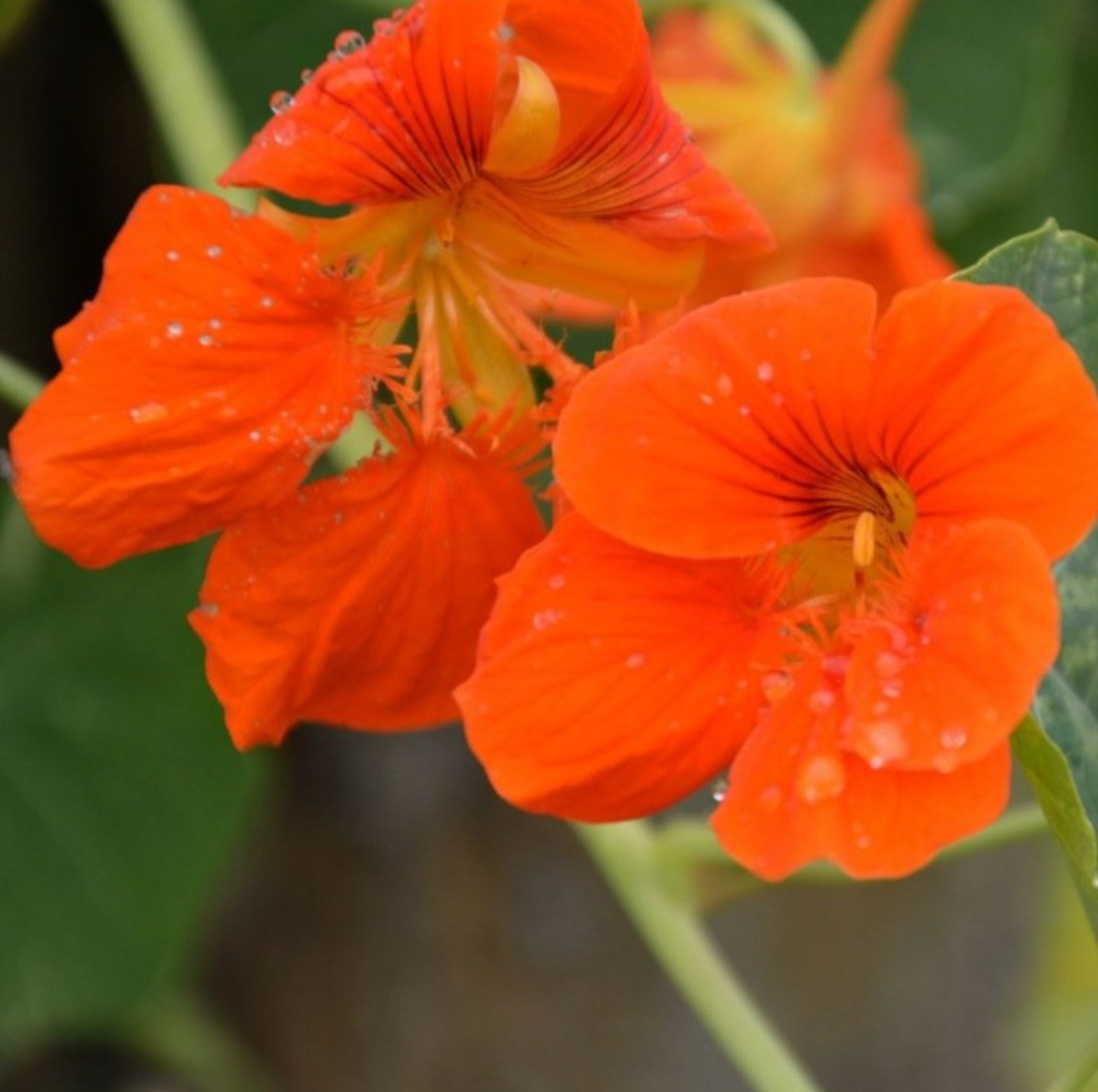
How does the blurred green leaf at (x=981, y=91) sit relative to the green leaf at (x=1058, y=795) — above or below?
below

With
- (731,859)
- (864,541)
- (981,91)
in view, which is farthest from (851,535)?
(981,91)

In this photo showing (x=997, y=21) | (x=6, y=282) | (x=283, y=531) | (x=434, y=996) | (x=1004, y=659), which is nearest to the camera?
(x=1004, y=659)

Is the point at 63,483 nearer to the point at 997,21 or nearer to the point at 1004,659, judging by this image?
the point at 1004,659

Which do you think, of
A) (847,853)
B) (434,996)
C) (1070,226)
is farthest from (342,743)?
(847,853)

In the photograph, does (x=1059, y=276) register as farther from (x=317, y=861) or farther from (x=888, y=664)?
(x=317, y=861)

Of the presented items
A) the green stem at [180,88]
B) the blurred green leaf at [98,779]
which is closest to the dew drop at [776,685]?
the green stem at [180,88]

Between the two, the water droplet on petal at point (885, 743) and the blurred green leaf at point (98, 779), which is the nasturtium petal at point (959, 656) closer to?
the water droplet on petal at point (885, 743)
